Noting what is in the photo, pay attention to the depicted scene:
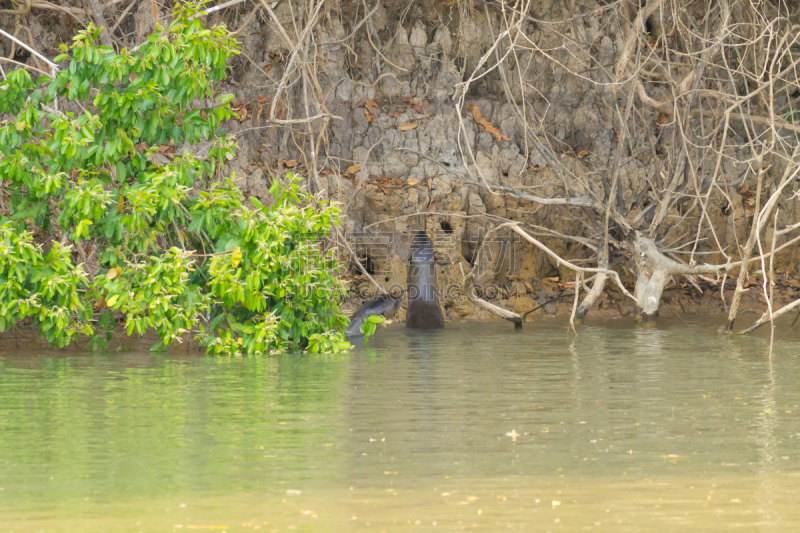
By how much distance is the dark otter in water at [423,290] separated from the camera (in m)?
10.7

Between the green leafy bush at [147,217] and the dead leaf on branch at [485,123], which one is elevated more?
the dead leaf on branch at [485,123]

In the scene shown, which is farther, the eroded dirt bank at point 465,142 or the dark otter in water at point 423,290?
the eroded dirt bank at point 465,142

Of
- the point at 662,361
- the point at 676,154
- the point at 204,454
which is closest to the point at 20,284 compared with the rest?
the point at 204,454

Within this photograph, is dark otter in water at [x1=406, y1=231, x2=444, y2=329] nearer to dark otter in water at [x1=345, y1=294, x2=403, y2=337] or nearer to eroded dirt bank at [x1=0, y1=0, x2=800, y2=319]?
dark otter in water at [x1=345, y1=294, x2=403, y2=337]

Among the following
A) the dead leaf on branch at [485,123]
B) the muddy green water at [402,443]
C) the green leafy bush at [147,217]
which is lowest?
the muddy green water at [402,443]

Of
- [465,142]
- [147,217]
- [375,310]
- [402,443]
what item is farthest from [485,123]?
[402,443]

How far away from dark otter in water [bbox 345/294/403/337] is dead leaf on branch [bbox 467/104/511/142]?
3.17 m

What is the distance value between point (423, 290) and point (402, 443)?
241 inches

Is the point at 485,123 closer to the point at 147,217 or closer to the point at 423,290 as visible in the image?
the point at 423,290

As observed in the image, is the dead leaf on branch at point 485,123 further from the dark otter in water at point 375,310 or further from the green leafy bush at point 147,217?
the green leafy bush at point 147,217

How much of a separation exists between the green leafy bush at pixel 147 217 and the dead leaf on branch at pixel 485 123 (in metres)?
4.57

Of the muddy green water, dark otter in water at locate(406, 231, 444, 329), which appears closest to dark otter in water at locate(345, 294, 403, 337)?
dark otter in water at locate(406, 231, 444, 329)

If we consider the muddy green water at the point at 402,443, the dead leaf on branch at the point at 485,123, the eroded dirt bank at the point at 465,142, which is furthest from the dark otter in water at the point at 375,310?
the dead leaf on branch at the point at 485,123

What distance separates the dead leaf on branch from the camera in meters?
12.9
